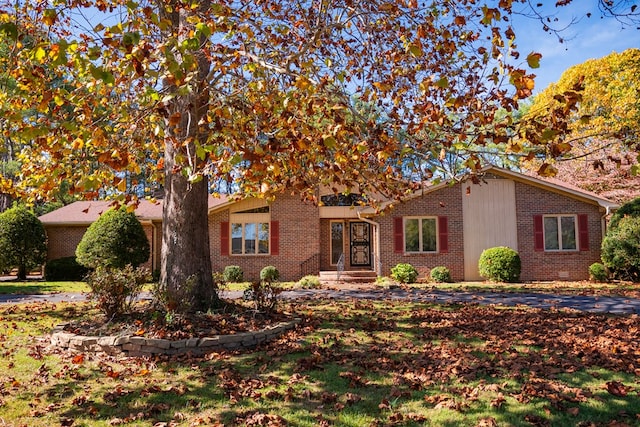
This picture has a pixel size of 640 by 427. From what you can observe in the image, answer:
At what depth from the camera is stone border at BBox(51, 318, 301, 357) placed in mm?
6320

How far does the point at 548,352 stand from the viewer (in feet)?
20.2

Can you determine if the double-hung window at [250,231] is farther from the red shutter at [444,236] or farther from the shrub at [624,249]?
the shrub at [624,249]

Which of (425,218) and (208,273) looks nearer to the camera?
(208,273)

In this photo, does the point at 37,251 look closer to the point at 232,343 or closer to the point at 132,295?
the point at 132,295

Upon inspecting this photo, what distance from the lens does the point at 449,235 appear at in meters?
18.7

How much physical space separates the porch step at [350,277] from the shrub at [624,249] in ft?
27.2

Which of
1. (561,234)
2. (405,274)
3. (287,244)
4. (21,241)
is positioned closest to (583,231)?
(561,234)

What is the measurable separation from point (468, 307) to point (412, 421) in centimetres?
640

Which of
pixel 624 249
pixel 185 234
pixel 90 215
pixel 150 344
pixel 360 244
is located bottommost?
pixel 150 344

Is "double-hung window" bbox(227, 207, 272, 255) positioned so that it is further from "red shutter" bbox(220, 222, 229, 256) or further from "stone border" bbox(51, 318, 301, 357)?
"stone border" bbox(51, 318, 301, 357)

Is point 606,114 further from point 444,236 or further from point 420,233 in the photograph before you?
point 420,233

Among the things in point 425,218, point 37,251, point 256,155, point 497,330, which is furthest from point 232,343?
point 37,251

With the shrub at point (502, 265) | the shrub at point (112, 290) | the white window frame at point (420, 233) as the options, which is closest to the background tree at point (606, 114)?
the shrub at point (502, 265)

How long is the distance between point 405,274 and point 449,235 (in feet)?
9.20
